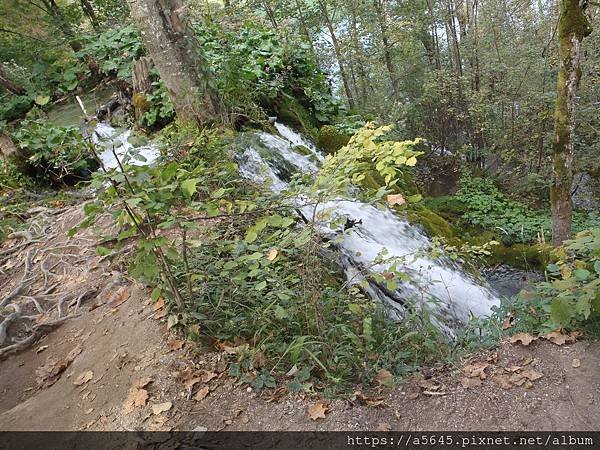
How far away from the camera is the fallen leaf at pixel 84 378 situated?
110 inches

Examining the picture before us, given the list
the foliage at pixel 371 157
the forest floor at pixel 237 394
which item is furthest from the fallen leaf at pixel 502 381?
the foliage at pixel 371 157

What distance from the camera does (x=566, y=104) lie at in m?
5.28

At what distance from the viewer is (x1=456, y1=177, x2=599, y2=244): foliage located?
26.8 feet

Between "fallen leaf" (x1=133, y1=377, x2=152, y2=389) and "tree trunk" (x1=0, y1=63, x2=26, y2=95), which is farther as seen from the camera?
"tree trunk" (x1=0, y1=63, x2=26, y2=95)

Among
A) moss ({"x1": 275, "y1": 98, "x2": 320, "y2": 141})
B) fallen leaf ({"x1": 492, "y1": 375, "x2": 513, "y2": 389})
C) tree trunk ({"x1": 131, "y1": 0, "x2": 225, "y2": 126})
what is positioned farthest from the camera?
moss ({"x1": 275, "y1": 98, "x2": 320, "y2": 141})

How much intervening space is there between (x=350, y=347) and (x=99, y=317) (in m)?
2.15

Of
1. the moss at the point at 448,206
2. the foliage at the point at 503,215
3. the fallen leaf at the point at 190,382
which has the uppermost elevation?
the fallen leaf at the point at 190,382

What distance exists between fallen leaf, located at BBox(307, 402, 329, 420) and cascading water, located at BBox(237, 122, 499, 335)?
5.70ft

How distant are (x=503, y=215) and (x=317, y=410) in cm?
802

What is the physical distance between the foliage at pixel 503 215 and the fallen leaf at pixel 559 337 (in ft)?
18.4

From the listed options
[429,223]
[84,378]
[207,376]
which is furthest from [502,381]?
[429,223]

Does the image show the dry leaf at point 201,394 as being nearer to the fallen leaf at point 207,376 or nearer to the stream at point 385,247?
the fallen leaf at point 207,376

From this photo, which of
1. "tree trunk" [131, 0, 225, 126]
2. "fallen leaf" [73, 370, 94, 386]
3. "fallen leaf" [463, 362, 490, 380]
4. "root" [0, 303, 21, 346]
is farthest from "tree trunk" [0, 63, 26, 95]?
"fallen leaf" [463, 362, 490, 380]

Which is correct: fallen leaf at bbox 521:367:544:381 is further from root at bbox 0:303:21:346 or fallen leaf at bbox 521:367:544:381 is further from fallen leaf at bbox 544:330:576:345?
root at bbox 0:303:21:346
